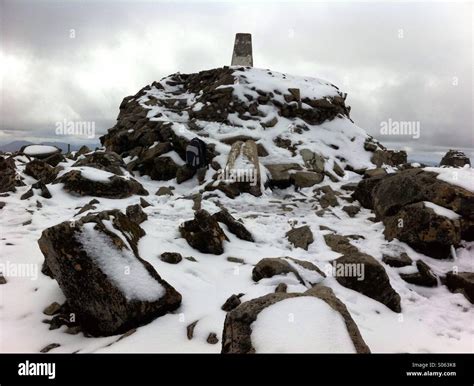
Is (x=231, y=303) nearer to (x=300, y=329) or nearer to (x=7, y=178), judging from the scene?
(x=300, y=329)

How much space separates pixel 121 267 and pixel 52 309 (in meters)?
1.34

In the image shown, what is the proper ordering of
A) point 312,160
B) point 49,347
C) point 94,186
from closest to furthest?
point 49,347 → point 94,186 → point 312,160

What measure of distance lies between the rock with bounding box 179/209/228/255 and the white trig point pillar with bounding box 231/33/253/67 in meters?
31.7

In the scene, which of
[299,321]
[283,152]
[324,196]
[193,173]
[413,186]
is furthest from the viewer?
[283,152]

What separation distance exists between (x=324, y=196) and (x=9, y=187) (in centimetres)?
1347

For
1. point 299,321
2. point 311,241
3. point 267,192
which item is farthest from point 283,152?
point 299,321

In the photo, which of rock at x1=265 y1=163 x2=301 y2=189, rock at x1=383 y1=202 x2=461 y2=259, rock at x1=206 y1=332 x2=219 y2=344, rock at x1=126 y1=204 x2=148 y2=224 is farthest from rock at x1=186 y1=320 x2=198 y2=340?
rock at x1=265 y1=163 x2=301 y2=189

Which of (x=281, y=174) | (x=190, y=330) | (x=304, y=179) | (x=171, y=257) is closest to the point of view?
(x=190, y=330)

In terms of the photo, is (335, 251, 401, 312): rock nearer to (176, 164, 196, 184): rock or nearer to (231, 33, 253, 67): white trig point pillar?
(176, 164, 196, 184): rock

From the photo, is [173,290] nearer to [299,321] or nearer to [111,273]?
[111,273]

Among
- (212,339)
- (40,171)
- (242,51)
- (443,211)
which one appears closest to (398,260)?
(443,211)

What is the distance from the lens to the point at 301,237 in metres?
9.34
